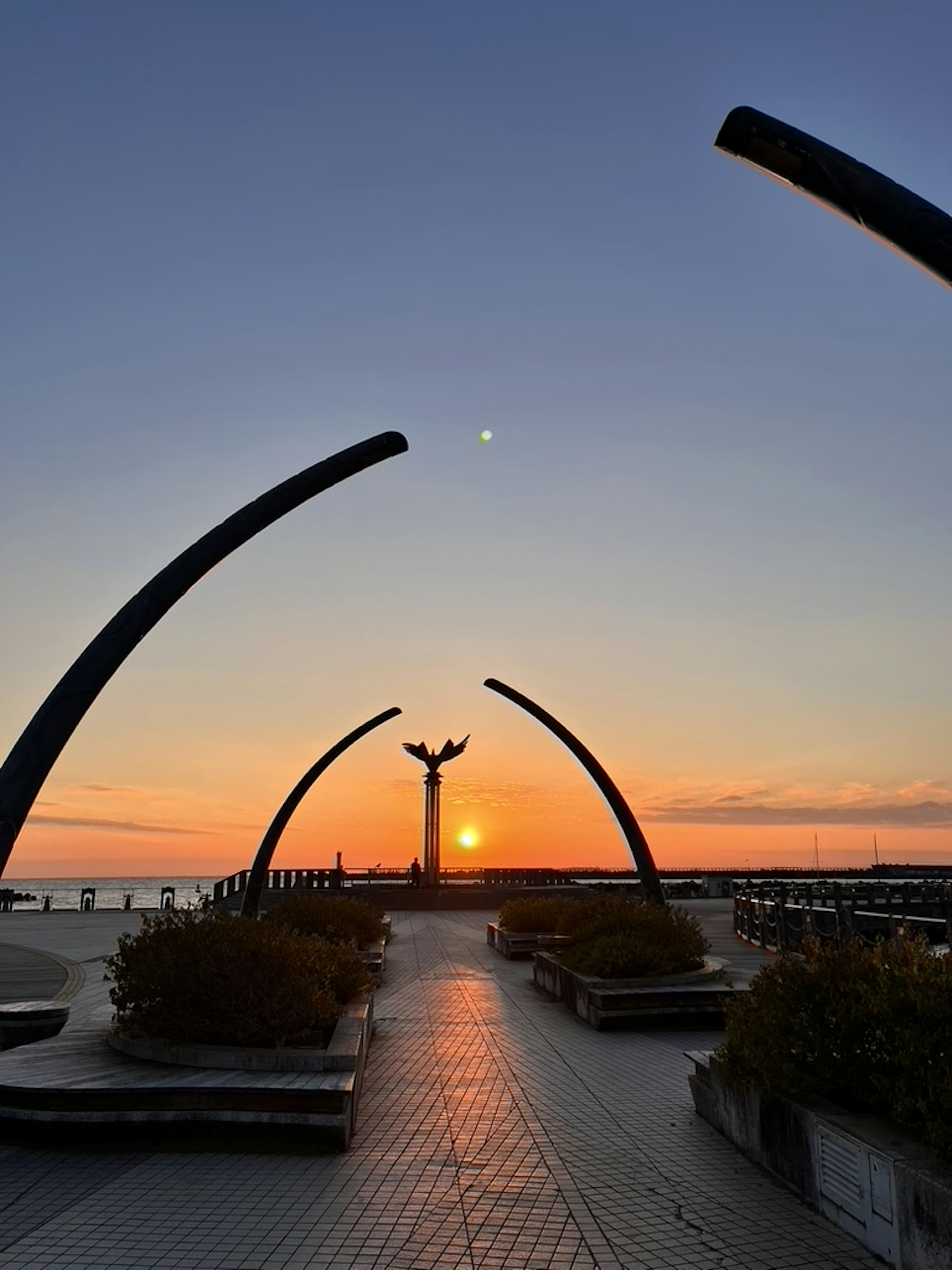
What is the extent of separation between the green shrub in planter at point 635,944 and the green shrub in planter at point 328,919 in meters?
3.74

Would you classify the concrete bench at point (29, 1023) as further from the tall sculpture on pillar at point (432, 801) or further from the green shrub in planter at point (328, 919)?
the tall sculpture on pillar at point (432, 801)

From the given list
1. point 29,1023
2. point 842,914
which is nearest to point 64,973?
point 29,1023

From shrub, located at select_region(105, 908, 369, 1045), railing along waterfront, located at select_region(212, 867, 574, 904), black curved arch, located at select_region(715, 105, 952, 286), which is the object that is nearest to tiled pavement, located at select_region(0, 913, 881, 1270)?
shrub, located at select_region(105, 908, 369, 1045)

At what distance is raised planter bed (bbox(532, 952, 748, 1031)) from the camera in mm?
12375

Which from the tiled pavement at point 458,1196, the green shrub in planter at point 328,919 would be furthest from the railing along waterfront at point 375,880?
the tiled pavement at point 458,1196

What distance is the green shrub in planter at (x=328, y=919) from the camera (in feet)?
53.9

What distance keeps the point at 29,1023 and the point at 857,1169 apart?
8552 mm

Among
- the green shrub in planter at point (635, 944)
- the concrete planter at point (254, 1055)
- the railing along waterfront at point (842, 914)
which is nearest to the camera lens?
the concrete planter at point (254, 1055)

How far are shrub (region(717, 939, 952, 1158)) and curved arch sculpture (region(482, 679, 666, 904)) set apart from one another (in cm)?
1265

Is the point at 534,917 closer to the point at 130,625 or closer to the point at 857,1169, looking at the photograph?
the point at 130,625

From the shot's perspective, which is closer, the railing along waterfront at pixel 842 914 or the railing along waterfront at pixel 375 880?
the railing along waterfront at pixel 842 914

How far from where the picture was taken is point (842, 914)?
60.4 feet

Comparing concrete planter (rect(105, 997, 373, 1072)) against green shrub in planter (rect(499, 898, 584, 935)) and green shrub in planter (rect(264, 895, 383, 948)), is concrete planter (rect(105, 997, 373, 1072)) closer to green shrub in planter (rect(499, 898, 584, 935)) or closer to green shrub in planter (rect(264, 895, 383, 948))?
green shrub in planter (rect(264, 895, 383, 948))

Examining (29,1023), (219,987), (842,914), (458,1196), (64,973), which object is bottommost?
(64,973)
